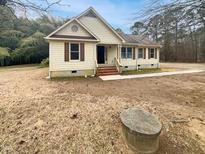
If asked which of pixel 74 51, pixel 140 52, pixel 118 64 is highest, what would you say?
pixel 140 52

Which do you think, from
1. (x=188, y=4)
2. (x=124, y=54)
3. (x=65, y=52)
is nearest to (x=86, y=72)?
(x=65, y=52)

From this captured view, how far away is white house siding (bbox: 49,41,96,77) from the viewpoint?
12797mm

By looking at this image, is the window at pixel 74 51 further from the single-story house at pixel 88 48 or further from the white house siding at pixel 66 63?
the white house siding at pixel 66 63

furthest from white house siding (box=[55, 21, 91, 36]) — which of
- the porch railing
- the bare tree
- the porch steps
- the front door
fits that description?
the bare tree

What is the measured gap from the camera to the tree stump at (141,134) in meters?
4.36

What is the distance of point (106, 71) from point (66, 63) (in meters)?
3.44

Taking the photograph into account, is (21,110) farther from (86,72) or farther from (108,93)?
(86,72)

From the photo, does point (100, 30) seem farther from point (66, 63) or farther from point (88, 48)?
point (66, 63)

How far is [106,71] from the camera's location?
14766mm

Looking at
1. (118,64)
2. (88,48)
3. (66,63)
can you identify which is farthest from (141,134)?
(118,64)

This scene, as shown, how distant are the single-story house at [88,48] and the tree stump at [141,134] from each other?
262 inches

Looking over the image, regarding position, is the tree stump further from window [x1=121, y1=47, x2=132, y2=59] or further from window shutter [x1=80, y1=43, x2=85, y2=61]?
window [x1=121, y1=47, x2=132, y2=59]

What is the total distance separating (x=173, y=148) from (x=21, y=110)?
4.92 metres

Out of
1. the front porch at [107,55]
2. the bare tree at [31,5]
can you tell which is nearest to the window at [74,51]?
the front porch at [107,55]
